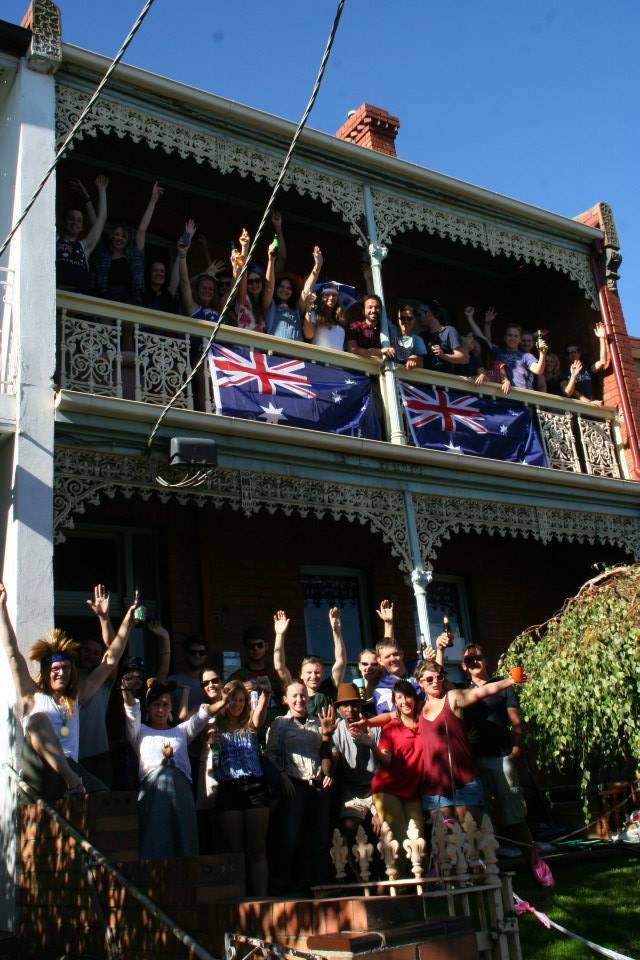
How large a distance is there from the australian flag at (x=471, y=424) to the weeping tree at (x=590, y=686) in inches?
120

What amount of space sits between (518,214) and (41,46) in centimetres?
638

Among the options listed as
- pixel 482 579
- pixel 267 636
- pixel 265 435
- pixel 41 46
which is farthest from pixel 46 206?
A: pixel 482 579

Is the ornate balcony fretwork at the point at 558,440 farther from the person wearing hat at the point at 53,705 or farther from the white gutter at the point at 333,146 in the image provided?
the person wearing hat at the point at 53,705

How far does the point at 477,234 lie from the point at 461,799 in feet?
25.9

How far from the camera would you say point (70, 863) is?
6000 mm

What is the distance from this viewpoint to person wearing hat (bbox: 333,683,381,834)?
7.08 m

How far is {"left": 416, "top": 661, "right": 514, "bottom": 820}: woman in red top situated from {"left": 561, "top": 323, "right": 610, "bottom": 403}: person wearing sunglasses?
260 inches

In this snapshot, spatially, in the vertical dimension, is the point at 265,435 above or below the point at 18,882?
above

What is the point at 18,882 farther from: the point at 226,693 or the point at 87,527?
the point at 87,527

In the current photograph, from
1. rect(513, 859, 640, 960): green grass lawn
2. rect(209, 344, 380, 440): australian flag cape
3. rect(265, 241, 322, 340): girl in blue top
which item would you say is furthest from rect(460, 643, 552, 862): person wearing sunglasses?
rect(265, 241, 322, 340): girl in blue top

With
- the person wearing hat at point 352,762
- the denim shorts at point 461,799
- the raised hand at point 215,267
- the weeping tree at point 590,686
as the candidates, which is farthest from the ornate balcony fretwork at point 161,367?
the denim shorts at point 461,799

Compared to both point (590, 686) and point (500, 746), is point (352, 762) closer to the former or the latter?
point (500, 746)

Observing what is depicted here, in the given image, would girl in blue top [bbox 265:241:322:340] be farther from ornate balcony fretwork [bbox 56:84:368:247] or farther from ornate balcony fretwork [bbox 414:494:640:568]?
ornate balcony fretwork [bbox 414:494:640:568]

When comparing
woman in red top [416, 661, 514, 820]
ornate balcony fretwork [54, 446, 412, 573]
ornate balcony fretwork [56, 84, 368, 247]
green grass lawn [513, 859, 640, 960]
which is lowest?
green grass lawn [513, 859, 640, 960]
